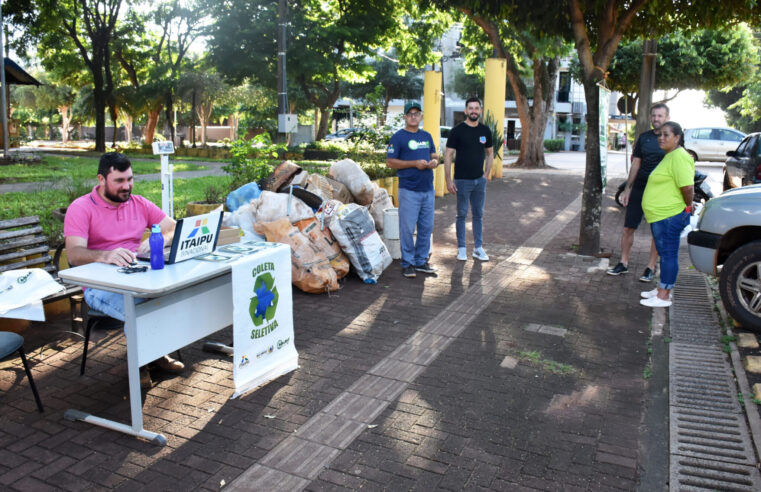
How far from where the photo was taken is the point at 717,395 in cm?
463

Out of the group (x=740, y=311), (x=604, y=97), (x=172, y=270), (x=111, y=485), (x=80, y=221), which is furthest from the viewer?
(x=604, y=97)

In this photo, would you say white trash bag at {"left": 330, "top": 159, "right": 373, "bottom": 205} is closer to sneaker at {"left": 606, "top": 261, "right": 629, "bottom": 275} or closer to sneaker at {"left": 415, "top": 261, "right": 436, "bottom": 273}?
sneaker at {"left": 415, "top": 261, "right": 436, "bottom": 273}

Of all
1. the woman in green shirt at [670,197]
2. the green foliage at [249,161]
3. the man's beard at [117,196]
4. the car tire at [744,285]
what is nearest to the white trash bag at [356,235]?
the green foliage at [249,161]

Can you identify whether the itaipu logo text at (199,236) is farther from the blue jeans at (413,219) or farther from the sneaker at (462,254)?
the sneaker at (462,254)

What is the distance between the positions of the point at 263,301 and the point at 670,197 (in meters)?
4.32

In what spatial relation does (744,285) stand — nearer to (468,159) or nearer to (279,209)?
(468,159)

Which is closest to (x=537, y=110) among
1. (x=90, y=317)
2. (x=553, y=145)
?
(x=90, y=317)

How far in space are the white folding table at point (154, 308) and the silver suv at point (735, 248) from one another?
15.3ft

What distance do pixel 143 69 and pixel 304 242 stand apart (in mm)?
33542

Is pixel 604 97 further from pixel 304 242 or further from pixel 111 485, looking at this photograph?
pixel 111 485

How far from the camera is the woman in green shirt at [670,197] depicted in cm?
631

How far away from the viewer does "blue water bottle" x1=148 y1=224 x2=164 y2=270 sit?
403 centimetres

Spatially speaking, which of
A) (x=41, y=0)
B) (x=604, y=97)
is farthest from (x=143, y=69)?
(x=604, y=97)

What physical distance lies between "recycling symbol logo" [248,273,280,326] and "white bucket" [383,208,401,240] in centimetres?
395
